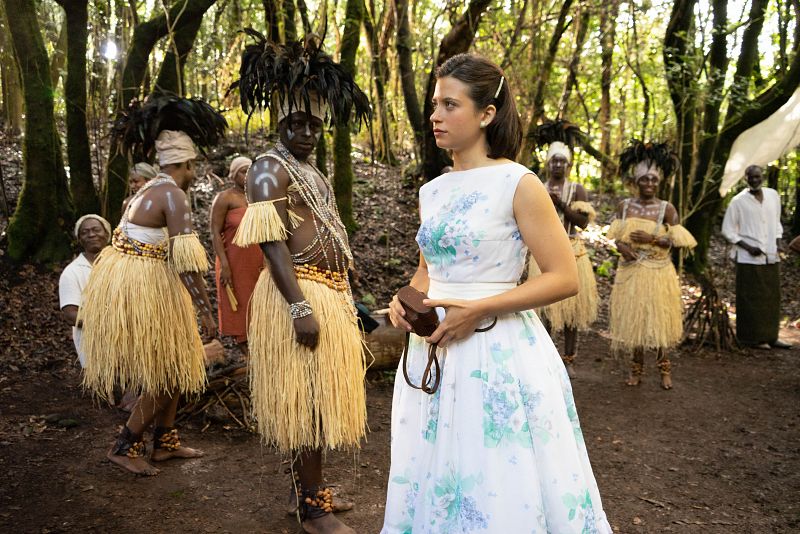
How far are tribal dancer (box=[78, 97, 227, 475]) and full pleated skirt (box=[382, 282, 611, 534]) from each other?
192cm

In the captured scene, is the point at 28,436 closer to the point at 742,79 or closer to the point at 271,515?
the point at 271,515

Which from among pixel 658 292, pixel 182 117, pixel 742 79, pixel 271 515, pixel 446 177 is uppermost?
pixel 742 79

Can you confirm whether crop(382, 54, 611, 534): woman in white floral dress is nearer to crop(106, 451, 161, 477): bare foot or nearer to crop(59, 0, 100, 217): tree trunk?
crop(106, 451, 161, 477): bare foot

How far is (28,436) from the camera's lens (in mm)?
3992

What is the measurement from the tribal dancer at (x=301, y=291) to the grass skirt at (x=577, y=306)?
3080 millimetres

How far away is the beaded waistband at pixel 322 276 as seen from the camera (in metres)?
2.77

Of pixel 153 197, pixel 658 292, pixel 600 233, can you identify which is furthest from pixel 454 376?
pixel 600 233

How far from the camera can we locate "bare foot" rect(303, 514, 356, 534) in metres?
2.78

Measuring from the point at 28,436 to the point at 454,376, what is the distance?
326 centimetres

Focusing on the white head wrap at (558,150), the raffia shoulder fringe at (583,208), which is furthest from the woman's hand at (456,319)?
the white head wrap at (558,150)

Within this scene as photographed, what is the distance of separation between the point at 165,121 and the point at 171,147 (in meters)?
0.14

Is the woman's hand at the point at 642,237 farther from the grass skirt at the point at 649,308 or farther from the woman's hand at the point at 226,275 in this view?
the woman's hand at the point at 226,275

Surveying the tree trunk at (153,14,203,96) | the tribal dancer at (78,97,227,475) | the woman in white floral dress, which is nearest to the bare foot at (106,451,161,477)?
the tribal dancer at (78,97,227,475)

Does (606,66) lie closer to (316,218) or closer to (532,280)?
(316,218)
